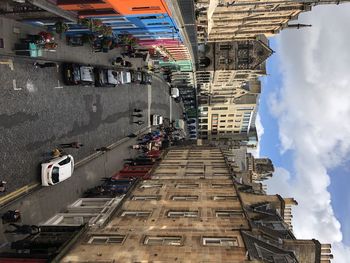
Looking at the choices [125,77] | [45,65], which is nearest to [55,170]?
[45,65]

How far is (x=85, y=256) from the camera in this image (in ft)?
66.0

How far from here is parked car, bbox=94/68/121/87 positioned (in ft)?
110

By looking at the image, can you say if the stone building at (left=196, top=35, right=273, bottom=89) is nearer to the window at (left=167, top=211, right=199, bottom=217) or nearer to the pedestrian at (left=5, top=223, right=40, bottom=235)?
the window at (left=167, top=211, right=199, bottom=217)

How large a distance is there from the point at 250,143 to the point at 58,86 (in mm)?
88818

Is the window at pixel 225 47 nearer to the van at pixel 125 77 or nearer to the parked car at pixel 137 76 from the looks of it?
the parked car at pixel 137 76

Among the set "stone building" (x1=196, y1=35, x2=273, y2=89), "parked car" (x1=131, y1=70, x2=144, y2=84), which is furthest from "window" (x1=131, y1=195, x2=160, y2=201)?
"stone building" (x1=196, y1=35, x2=273, y2=89)

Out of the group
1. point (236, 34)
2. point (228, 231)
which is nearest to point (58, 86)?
point (228, 231)

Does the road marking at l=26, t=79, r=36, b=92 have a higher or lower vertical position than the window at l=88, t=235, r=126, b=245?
higher

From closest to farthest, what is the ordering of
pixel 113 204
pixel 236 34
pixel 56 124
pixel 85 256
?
pixel 85 256 → pixel 56 124 → pixel 113 204 → pixel 236 34

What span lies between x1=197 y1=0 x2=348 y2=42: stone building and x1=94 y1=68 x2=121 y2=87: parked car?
39.7 feet

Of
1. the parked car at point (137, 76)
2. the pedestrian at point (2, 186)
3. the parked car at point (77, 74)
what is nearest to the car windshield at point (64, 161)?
the pedestrian at point (2, 186)

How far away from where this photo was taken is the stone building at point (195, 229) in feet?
65.1

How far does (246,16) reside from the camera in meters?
46.2

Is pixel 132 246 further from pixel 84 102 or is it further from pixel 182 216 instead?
pixel 84 102
